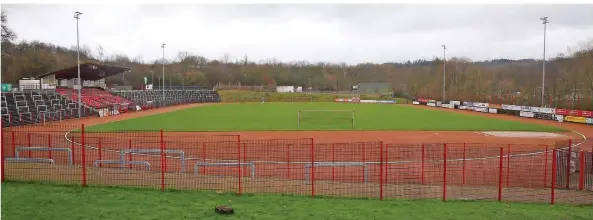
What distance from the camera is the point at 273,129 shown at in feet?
121

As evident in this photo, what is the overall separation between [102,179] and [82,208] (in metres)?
3.44

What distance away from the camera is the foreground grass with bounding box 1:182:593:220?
885 cm

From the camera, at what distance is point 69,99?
167 feet

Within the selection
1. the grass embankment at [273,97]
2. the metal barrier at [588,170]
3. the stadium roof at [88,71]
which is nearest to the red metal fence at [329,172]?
the metal barrier at [588,170]

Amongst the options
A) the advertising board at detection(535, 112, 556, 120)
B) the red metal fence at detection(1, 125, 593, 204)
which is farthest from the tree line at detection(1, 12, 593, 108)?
the red metal fence at detection(1, 125, 593, 204)

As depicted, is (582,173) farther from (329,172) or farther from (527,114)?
(527,114)

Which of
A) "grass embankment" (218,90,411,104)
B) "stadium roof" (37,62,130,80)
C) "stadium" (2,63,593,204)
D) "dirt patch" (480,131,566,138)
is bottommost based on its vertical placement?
"dirt patch" (480,131,566,138)

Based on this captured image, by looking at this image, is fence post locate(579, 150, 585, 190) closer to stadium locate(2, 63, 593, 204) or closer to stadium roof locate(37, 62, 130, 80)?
stadium locate(2, 63, 593, 204)

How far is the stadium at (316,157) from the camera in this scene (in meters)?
12.9

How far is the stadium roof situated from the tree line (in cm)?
605

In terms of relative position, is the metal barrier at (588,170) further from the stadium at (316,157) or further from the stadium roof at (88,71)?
the stadium roof at (88,71)

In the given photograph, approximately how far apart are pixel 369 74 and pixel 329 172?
149686 millimetres

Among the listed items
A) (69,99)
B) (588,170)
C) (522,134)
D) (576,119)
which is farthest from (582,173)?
(69,99)

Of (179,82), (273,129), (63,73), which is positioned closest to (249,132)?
(273,129)
